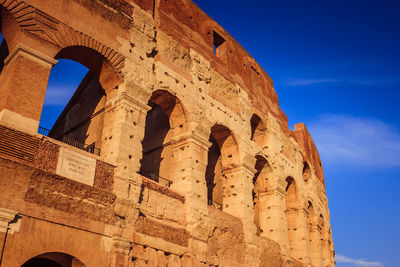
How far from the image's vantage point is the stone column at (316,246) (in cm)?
1852

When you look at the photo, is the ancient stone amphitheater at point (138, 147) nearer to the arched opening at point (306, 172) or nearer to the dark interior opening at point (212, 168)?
the dark interior opening at point (212, 168)

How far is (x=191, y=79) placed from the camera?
12.5m

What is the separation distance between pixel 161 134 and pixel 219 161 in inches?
107

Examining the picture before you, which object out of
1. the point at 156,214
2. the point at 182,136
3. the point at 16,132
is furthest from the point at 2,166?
the point at 182,136

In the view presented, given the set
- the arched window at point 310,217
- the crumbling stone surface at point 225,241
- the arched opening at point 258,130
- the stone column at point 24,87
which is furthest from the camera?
the arched window at point 310,217

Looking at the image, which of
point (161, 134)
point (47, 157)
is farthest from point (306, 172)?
point (47, 157)

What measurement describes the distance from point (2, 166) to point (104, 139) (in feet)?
9.66

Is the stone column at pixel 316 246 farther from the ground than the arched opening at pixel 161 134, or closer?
closer

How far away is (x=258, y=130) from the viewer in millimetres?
16594

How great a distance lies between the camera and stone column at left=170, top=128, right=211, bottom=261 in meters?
10.6

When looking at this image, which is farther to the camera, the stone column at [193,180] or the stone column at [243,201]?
the stone column at [243,201]

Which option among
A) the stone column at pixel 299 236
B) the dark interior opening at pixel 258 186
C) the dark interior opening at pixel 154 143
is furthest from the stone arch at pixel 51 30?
the stone column at pixel 299 236

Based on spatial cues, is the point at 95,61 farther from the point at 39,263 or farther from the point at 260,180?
the point at 260,180

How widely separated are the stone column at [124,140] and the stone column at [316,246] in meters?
12.2
